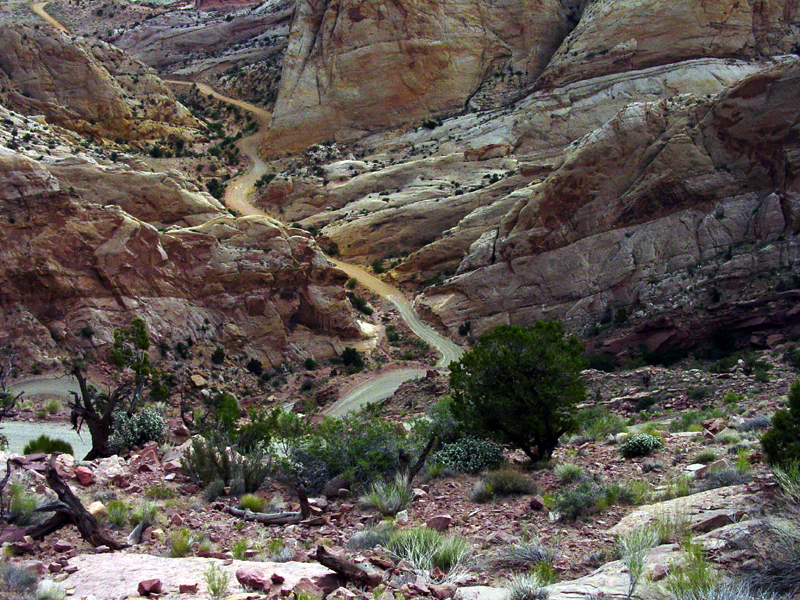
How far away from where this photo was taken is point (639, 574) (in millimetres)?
7328

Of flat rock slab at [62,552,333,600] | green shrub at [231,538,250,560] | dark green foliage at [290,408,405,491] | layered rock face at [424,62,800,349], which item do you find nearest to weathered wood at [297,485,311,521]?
green shrub at [231,538,250,560]

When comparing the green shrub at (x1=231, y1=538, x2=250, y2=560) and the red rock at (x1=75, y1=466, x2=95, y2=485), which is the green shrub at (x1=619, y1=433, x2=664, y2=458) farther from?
the red rock at (x1=75, y1=466, x2=95, y2=485)

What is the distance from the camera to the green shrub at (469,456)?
1505 centimetres

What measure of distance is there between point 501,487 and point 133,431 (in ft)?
35.3

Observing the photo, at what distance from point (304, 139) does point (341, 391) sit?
149 feet

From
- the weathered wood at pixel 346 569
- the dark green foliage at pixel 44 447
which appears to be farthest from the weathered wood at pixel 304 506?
the dark green foliage at pixel 44 447

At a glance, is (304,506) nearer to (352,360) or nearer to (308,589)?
(308,589)

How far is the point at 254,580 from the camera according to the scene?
782cm

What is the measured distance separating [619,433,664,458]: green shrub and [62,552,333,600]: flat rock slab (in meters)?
8.49

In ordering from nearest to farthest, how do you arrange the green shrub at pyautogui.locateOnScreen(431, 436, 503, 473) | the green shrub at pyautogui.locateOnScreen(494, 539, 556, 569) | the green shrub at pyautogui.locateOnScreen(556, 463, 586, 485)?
the green shrub at pyautogui.locateOnScreen(494, 539, 556, 569) < the green shrub at pyautogui.locateOnScreen(556, 463, 586, 485) < the green shrub at pyautogui.locateOnScreen(431, 436, 503, 473)

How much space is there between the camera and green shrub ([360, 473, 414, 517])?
1194 cm

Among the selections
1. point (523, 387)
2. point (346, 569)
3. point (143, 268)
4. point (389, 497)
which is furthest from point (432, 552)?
point (143, 268)

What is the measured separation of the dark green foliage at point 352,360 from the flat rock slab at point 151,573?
31457 millimetres

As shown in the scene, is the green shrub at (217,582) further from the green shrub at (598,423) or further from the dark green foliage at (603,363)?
the dark green foliage at (603,363)
